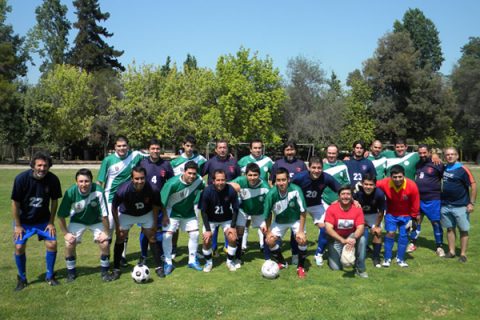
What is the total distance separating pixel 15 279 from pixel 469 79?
55.6 meters

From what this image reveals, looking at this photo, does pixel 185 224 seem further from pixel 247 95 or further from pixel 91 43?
pixel 91 43

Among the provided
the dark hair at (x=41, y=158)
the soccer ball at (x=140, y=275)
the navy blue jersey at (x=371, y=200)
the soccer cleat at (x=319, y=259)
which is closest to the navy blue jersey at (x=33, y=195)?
the dark hair at (x=41, y=158)

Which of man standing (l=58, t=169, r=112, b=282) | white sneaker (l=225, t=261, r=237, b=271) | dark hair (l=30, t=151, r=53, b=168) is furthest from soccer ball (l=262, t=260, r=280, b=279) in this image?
dark hair (l=30, t=151, r=53, b=168)

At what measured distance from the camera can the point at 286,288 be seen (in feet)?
18.9

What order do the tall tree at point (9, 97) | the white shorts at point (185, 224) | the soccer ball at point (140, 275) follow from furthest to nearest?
1. the tall tree at point (9, 97)
2. the white shorts at point (185, 224)
3. the soccer ball at point (140, 275)

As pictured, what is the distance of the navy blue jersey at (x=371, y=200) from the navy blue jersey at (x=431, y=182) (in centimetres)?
153

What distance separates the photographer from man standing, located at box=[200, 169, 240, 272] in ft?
21.7

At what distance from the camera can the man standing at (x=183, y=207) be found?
6605 millimetres

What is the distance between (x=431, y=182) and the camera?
7863 millimetres

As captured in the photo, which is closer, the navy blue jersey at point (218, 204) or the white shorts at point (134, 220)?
the white shorts at point (134, 220)

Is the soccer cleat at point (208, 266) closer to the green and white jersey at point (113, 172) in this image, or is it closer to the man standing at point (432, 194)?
the green and white jersey at point (113, 172)

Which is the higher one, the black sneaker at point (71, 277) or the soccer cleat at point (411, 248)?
the soccer cleat at point (411, 248)

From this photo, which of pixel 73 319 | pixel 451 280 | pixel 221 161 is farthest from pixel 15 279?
pixel 451 280

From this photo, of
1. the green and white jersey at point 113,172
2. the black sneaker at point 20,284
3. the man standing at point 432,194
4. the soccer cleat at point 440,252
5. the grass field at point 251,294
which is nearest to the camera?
the grass field at point 251,294
